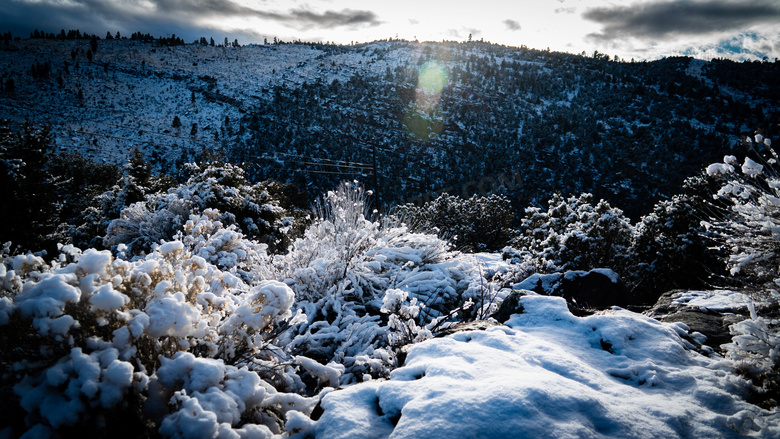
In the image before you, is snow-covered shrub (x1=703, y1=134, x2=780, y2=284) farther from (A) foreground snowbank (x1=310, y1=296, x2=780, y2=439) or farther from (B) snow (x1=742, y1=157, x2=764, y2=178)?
(A) foreground snowbank (x1=310, y1=296, x2=780, y2=439)

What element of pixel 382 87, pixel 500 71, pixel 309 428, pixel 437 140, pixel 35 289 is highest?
pixel 500 71

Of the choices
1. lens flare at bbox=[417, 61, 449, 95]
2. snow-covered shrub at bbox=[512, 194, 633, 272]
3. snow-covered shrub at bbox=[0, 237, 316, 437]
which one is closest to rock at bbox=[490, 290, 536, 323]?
snow-covered shrub at bbox=[0, 237, 316, 437]

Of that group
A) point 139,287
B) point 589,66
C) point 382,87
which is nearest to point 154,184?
point 139,287

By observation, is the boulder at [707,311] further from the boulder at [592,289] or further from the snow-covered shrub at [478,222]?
the snow-covered shrub at [478,222]

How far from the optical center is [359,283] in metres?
4.59

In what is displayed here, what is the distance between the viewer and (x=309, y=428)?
164 centimetres

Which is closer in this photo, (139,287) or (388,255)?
(139,287)

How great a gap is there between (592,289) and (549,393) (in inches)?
131

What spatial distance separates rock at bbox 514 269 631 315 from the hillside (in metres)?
31.9

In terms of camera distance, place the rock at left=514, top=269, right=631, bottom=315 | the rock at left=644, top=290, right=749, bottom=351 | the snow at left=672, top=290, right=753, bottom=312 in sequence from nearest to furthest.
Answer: the rock at left=644, top=290, right=749, bottom=351 → the snow at left=672, top=290, right=753, bottom=312 → the rock at left=514, top=269, right=631, bottom=315

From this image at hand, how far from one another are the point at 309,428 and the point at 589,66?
325ft

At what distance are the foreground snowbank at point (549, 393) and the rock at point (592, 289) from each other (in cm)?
163

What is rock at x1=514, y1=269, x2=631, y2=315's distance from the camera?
4.38 meters

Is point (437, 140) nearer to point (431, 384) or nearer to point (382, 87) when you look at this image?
point (382, 87)
